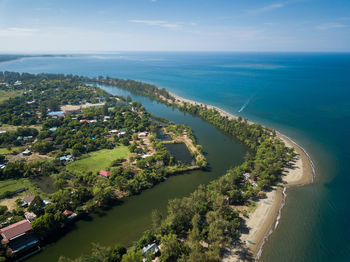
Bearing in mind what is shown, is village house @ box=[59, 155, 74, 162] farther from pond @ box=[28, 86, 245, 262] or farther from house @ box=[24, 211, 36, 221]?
pond @ box=[28, 86, 245, 262]

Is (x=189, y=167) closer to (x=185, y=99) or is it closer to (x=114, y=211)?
(x=114, y=211)

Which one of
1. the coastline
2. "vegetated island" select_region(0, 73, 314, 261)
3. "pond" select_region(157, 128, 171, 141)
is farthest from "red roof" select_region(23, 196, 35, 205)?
"pond" select_region(157, 128, 171, 141)

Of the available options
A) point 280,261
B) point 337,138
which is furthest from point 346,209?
point 337,138

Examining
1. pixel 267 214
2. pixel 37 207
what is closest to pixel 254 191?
pixel 267 214

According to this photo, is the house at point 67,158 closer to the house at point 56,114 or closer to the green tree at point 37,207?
the green tree at point 37,207

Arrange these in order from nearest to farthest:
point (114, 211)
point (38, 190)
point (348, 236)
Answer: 1. point (348, 236)
2. point (114, 211)
3. point (38, 190)

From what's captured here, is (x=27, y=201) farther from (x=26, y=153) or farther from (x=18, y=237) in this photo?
(x=26, y=153)
